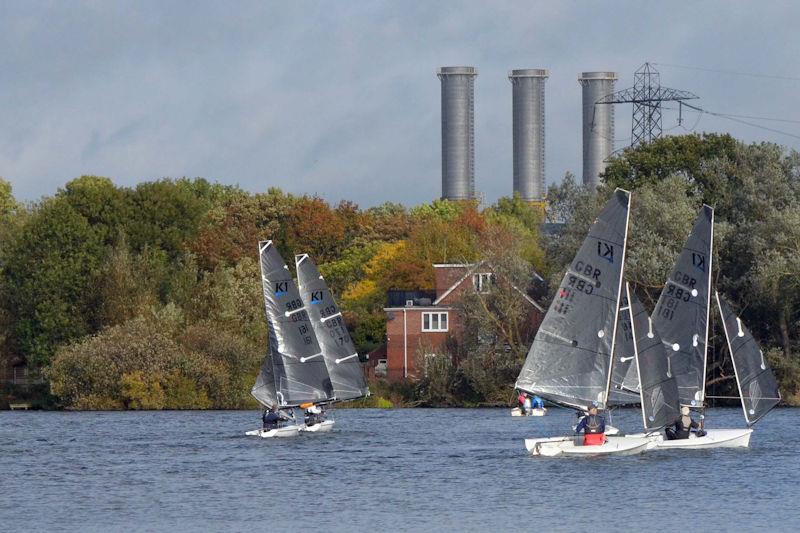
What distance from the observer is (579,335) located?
5356cm

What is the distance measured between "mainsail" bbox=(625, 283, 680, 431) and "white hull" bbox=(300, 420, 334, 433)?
18283 millimetres

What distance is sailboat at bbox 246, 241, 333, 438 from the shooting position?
225 ft

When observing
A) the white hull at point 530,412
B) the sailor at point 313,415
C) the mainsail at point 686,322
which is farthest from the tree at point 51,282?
the mainsail at point 686,322

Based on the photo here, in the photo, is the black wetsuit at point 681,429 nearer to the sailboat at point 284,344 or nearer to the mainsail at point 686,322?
the mainsail at point 686,322

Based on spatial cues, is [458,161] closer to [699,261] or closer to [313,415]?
[313,415]

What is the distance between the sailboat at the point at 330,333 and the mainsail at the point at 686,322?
61.3ft

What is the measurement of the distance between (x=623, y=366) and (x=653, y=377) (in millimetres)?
8189

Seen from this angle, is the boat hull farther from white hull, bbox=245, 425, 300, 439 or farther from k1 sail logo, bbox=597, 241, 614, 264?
white hull, bbox=245, 425, 300, 439

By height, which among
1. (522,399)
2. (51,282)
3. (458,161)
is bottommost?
(522,399)

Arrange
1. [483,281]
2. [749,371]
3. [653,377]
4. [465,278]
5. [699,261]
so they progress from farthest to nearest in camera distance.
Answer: [465,278] < [483,281] < [749,371] < [699,261] < [653,377]

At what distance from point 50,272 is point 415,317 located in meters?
24.4

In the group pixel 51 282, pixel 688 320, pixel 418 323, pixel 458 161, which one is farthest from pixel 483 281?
pixel 458 161

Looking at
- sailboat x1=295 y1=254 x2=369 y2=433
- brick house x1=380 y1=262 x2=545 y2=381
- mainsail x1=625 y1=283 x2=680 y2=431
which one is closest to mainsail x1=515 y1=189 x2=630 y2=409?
mainsail x1=625 y1=283 x2=680 y2=431

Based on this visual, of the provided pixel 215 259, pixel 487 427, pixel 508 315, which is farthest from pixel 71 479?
pixel 215 259
